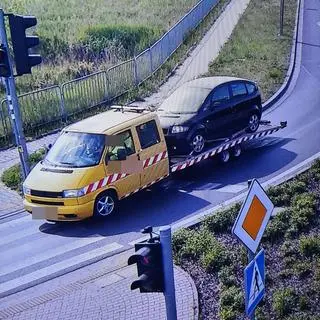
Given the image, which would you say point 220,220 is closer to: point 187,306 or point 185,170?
point 187,306

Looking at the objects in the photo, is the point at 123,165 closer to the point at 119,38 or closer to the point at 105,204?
the point at 105,204

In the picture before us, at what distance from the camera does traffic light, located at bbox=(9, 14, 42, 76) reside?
11.6 metres

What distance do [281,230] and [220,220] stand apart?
1103mm

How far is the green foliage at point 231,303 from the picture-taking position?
26.4ft

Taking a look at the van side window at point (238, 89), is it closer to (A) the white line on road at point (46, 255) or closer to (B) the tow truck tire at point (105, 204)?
(B) the tow truck tire at point (105, 204)

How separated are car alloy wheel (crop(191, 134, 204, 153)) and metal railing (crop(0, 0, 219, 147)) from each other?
6.26m

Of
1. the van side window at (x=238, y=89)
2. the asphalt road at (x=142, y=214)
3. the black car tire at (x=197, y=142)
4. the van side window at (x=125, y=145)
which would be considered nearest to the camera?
the asphalt road at (x=142, y=214)

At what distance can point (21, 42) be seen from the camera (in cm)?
1169

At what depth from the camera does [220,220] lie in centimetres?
1084

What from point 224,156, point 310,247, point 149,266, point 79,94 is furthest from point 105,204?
point 79,94

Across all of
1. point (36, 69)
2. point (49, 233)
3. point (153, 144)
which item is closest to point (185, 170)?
point (153, 144)

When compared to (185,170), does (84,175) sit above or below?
above

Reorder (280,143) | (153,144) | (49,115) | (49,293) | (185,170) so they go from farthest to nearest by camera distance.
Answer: (49,115), (280,143), (185,170), (153,144), (49,293)

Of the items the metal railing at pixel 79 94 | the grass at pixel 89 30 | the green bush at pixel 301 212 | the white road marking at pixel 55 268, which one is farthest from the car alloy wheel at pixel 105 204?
the grass at pixel 89 30
